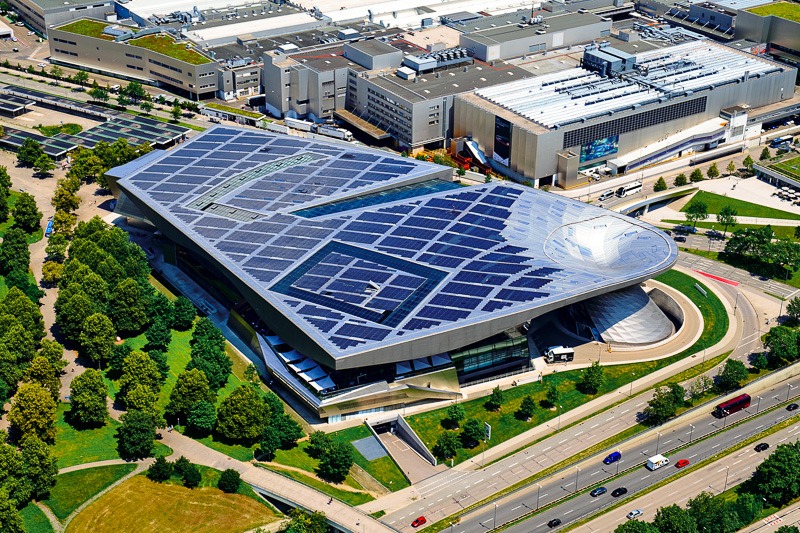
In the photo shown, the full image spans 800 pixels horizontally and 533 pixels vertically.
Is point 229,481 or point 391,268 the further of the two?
point 391,268

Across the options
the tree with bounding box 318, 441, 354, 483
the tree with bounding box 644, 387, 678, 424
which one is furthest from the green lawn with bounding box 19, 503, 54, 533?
the tree with bounding box 644, 387, 678, 424

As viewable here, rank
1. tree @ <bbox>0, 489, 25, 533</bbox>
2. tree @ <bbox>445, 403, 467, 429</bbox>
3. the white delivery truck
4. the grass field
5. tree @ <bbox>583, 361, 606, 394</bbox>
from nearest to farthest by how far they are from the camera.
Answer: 1. tree @ <bbox>0, 489, 25, 533</bbox>
2. the grass field
3. the white delivery truck
4. tree @ <bbox>445, 403, 467, 429</bbox>
5. tree @ <bbox>583, 361, 606, 394</bbox>

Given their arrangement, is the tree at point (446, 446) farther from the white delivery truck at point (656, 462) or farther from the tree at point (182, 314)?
the tree at point (182, 314)

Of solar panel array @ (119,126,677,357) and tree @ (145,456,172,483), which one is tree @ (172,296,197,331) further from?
tree @ (145,456,172,483)

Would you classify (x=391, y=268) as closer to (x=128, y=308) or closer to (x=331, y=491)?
(x=331, y=491)

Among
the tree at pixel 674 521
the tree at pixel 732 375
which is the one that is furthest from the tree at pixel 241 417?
the tree at pixel 732 375

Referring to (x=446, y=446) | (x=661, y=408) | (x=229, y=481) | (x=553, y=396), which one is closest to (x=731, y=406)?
(x=661, y=408)

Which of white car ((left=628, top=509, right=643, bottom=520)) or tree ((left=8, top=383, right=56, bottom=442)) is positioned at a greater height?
tree ((left=8, top=383, right=56, bottom=442))
